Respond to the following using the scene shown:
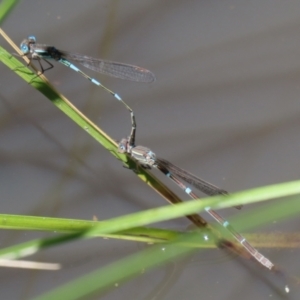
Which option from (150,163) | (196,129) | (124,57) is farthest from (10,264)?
(124,57)

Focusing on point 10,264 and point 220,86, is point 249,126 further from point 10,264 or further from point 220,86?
point 10,264

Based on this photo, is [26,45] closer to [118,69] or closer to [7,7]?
[118,69]

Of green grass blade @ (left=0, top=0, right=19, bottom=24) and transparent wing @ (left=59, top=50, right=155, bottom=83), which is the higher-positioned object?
transparent wing @ (left=59, top=50, right=155, bottom=83)

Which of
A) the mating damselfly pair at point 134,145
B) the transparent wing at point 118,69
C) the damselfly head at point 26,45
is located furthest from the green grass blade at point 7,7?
the transparent wing at point 118,69

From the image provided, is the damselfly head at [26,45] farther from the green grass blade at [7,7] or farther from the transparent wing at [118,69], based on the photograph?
the green grass blade at [7,7]

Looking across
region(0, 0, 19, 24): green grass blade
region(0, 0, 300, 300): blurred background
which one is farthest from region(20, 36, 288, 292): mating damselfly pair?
region(0, 0, 19, 24): green grass blade

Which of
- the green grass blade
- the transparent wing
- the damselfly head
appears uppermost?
the damselfly head

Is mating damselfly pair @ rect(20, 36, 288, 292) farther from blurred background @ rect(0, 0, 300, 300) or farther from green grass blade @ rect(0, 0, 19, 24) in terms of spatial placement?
green grass blade @ rect(0, 0, 19, 24)

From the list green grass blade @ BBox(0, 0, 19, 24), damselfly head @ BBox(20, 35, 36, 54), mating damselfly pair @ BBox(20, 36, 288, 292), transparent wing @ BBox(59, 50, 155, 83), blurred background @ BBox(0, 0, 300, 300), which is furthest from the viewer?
transparent wing @ BBox(59, 50, 155, 83)
